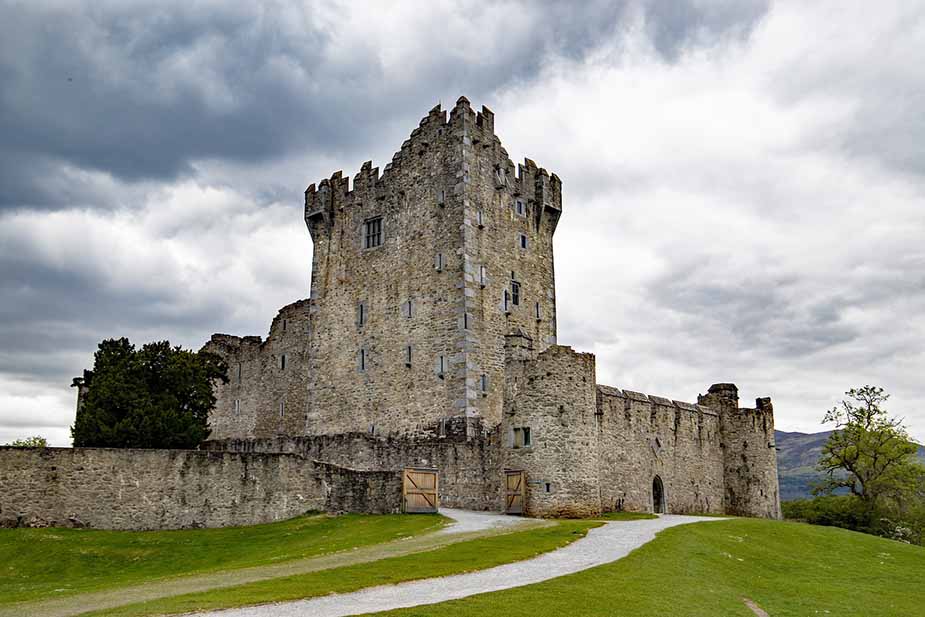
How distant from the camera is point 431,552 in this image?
22578mm

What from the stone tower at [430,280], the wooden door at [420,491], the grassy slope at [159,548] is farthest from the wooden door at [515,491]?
the stone tower at [430,280]

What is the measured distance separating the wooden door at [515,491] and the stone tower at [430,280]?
7369 mm

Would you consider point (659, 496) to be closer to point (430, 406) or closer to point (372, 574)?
point (430, 406)

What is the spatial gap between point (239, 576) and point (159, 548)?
379 inches

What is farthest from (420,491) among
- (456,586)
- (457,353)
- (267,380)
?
(267,380)

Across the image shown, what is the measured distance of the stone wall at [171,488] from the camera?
31156mm

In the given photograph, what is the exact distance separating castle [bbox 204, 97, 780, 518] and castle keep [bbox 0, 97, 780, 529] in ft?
0.32

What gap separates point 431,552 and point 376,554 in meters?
1.50

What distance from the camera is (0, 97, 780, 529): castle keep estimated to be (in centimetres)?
3316

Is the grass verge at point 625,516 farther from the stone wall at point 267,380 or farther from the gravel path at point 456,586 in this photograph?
the stone wall at point 267,380

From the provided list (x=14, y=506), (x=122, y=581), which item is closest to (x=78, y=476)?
(x=14, y=506)

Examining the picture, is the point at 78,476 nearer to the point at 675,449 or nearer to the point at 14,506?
the point at 14,506

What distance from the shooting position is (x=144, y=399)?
4019 centimetres

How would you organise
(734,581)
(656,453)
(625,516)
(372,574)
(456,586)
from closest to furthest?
(456,586) < (372,574) < (734,581) < (625,516) < (656,453)
